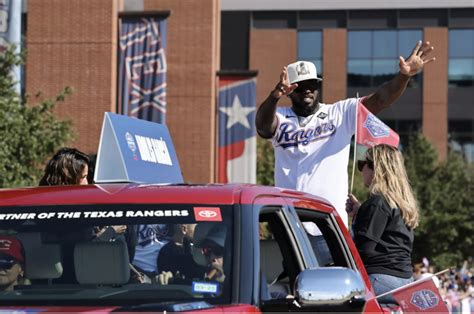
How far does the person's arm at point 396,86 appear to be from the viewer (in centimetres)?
759

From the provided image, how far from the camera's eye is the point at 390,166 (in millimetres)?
6906

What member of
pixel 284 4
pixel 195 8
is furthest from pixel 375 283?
pixel 284 4

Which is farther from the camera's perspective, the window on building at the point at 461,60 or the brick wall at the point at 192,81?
the window on building at the point at 461,60

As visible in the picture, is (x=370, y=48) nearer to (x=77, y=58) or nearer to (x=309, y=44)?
(x=309, y=44)

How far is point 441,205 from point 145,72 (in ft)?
109

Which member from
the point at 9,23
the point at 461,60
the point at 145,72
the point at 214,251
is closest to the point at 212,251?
the point at 214,251

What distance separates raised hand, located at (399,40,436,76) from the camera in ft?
25.1

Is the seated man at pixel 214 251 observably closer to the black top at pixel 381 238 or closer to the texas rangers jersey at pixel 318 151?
the black top at pixel 381 238

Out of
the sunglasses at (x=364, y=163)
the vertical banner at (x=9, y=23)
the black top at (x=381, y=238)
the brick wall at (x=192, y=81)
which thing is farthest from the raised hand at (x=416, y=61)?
the brick wall at (x=192, y=81)

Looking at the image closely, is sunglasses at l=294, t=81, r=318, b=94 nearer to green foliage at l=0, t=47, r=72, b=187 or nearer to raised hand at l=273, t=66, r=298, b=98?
raised hand at l=273, t=66, r=298, b=98

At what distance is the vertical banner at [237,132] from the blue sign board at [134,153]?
73.1 feet

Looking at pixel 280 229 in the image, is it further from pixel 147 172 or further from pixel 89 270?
pixel 147 172

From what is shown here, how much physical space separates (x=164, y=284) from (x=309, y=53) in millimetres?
63627

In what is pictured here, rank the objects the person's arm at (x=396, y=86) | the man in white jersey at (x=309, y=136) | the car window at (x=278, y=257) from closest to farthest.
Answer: the car window at (x=278, y=257)
the man in white jersey at (x=309, y=136)
the person's arm at (x=396, y=86)
